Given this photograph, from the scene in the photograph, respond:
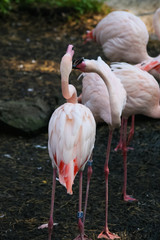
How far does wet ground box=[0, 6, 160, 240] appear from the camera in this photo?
339cm

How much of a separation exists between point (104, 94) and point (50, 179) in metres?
1.10

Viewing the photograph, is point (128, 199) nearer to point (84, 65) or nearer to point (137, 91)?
point (137, 91)

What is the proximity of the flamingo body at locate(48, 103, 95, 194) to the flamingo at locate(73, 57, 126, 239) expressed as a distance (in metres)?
0.26

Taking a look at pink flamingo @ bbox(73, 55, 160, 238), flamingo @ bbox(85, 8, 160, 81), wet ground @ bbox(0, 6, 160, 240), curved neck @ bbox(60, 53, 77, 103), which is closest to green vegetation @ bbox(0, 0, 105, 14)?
wet ground @ bbox(0, 6, 160, 240)

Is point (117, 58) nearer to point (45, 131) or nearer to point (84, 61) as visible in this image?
point (45, 131)

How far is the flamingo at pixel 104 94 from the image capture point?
9.77 feet

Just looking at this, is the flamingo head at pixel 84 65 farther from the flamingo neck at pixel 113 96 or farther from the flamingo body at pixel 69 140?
the flamingo body at pixel 69 140

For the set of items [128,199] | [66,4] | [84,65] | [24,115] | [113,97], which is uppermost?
[84,65]

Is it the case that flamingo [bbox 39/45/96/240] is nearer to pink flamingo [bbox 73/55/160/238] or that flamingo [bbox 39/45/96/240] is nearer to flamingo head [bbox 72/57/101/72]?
flamingo head [bbox 72/57/101/72]

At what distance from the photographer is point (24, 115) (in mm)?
4848

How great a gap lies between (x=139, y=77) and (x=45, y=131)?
1.51 metres

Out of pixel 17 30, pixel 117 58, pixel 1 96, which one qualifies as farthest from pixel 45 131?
pixel 17 30

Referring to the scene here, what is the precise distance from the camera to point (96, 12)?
8.49 m

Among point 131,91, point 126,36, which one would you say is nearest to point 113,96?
point 131,91
